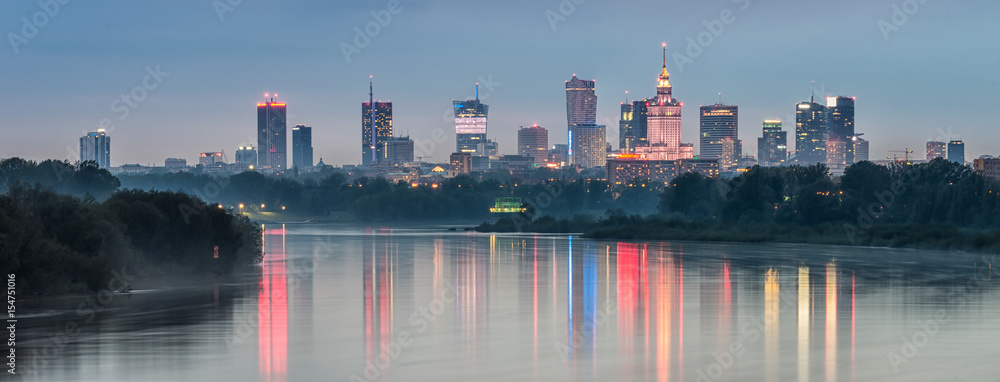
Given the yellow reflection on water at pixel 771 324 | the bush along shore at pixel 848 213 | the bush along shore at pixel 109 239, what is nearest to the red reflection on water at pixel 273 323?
the bush along shore at pixel 109 239

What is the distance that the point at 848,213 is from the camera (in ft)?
401

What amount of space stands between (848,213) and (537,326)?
87.2 meters

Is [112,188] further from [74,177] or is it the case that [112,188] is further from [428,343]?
[428,343]

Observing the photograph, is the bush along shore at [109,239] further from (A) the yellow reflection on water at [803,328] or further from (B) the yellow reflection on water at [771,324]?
(A) the yellow reflection on water at [803,328]

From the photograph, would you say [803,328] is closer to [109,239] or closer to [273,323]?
[273,323]

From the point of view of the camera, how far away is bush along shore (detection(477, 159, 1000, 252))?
107 m

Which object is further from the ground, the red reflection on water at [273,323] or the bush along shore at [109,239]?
the bush along shore at [109,239]

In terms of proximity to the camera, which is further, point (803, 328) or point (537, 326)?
point (537, 326)

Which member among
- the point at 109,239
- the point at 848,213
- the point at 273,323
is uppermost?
the point at 109,239

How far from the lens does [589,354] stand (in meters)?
35.8

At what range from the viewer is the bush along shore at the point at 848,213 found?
10712 centimetres

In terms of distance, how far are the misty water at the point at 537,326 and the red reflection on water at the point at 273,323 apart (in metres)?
0.10

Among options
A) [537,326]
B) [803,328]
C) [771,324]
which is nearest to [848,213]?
[771,324]

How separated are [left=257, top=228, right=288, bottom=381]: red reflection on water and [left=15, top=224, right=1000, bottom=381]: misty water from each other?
0.34 feet
